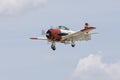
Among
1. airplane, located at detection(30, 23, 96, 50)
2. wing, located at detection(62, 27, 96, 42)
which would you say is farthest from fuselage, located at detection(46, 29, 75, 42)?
wing, located at detection(62, 27, 96, 42)

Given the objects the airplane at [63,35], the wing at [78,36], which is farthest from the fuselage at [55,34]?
the wing at [78,36]

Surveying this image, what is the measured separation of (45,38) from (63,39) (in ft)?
17.9

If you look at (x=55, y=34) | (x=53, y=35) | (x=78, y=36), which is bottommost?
(x=78, y=36)

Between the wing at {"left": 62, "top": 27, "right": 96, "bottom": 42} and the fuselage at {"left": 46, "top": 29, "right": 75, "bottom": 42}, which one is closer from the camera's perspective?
the wing at {"left": 62, "top": 27, "right": 96, "bottom": 42}

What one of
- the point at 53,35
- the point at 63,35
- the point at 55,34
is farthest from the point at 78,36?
the point at 53,35

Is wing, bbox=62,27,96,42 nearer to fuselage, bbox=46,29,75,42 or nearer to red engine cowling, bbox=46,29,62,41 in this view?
fuselage, bbox=46,29,75,42

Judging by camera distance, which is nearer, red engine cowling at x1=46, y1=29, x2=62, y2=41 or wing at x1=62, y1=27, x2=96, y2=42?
wing at x1=62, y1=27, x2=96, y2=42

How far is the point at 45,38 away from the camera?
487 ft

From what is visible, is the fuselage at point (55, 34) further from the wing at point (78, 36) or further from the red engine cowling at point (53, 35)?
A: the wing at point (78, 36)

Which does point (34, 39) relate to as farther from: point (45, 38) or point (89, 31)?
point (89, 31)

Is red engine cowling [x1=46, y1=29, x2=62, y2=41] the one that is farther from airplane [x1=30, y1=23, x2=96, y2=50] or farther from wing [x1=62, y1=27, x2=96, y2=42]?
wing [x1=62, y1=27, x2=96, y2=42]

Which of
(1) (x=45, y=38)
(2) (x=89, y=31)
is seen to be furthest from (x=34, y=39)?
(2) (x=89, y=31)

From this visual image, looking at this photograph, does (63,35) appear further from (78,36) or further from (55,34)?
(78,36)

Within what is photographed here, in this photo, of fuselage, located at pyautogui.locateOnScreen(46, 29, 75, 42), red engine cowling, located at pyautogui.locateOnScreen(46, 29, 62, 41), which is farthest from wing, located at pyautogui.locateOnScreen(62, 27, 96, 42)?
red engine cowling, located at pyautogui.locateOnScreen(46, 29, 62, 41)
